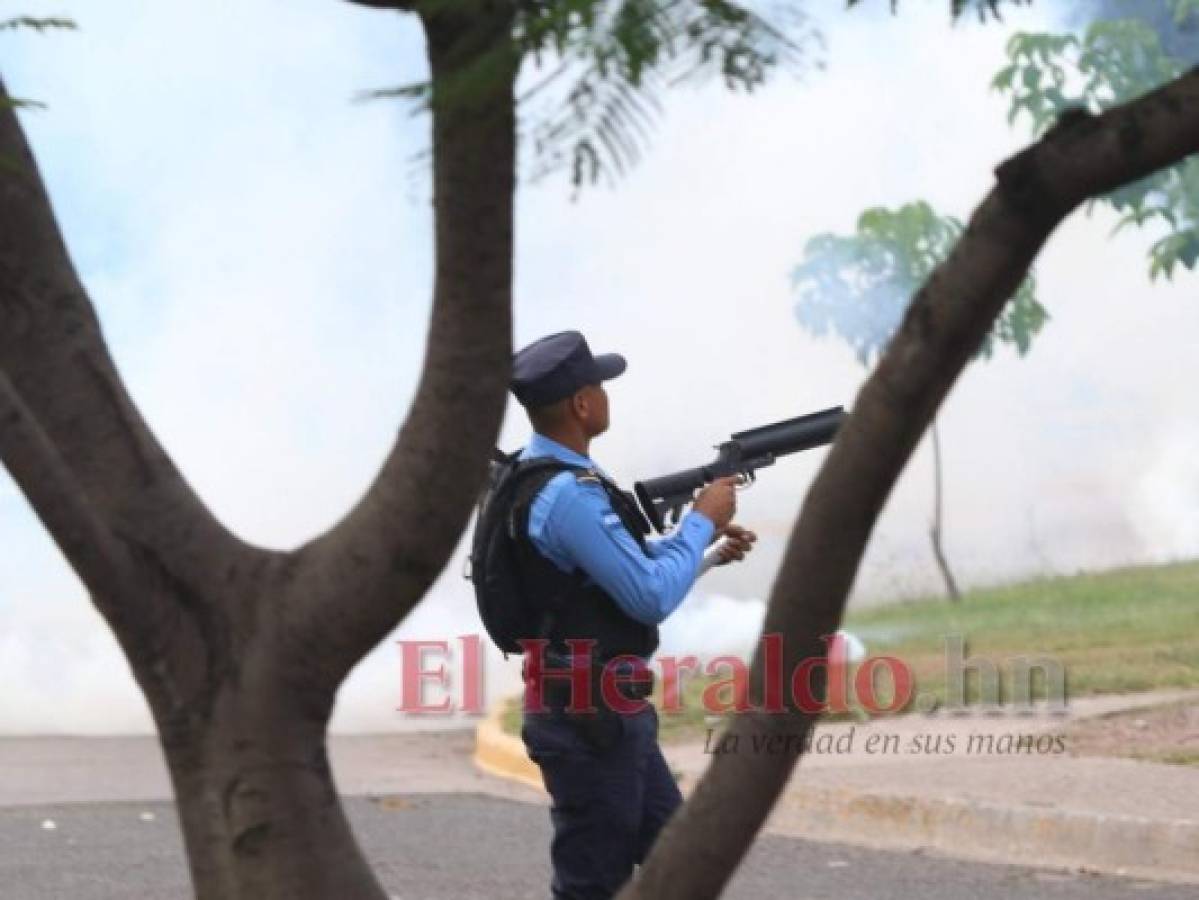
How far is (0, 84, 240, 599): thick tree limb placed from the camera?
4262 millimetres

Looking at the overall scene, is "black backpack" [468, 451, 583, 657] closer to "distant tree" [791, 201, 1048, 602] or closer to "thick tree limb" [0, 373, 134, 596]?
"thick tree limb" [0, 373, 134, 596]

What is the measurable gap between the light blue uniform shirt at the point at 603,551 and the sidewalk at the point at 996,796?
346cm

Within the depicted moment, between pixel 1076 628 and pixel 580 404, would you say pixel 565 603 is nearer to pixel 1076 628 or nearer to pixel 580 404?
pixel 580 404

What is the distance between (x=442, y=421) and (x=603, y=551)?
1.62 metres

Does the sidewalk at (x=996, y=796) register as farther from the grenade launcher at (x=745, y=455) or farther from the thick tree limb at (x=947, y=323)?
the thick tree limb at (x=947, y=323)

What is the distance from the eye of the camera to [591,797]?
5598 mm

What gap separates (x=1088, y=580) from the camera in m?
19.8

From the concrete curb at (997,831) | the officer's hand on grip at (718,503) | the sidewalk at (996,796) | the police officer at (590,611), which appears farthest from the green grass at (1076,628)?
the police officer at (590,611)

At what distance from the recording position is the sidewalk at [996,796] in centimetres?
873

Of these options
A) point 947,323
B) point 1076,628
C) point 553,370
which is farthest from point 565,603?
point 1076,628

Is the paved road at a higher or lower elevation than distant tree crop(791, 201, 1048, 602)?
lower

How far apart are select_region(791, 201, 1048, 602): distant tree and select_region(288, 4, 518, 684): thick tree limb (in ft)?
56.5

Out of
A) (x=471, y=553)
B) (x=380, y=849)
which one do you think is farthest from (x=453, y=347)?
(x=380, y=849)

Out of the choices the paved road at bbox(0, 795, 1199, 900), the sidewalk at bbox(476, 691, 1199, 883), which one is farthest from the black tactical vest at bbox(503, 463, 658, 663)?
the sidewalk at bbox(476, 691, 1199, 883)
